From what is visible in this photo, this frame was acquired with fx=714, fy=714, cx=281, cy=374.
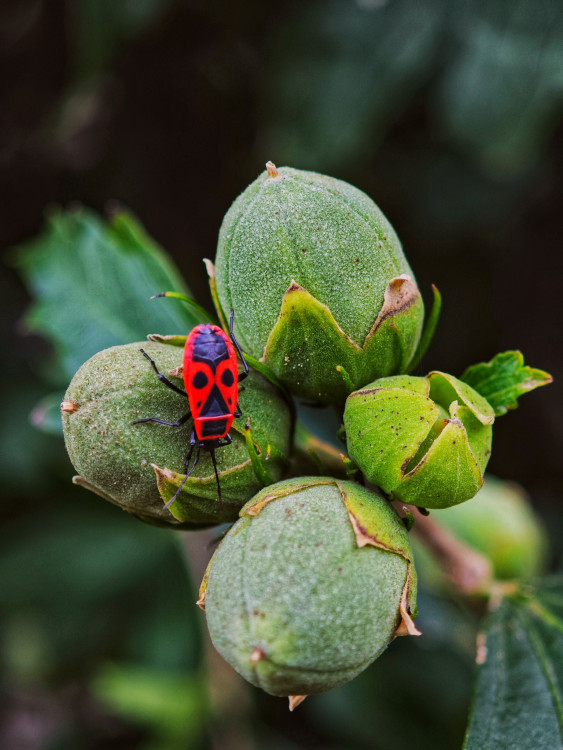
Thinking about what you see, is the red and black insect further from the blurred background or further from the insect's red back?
the blurred background

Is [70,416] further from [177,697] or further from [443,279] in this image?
[443,279]

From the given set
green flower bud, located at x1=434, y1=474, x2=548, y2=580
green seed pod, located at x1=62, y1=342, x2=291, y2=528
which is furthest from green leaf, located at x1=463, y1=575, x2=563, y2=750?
green seed pod, located at x1=62, y1=342, x2=291, y2=528

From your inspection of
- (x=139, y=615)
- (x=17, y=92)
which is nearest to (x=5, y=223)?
(x=17, y=92)

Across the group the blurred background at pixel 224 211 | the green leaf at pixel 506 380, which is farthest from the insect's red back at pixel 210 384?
the blurred background at pixel 224 211

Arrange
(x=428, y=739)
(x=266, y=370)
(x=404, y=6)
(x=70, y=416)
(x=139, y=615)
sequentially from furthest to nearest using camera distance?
(x=139, y=615) < (x=428, y=739) < (x=404, y=6) < (x=266, y=370) < (x=70, y=416)

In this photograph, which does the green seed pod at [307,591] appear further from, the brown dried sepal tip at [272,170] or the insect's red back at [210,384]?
the brown dried sepal tip at [272,170]

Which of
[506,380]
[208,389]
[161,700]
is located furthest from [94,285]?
[161,700]

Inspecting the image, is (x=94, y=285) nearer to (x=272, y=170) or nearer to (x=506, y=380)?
(x=272, y=170)
